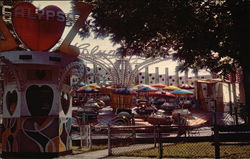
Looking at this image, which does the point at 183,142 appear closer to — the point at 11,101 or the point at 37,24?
the point at 11,101

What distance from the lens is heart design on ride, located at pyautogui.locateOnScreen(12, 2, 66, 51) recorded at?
960 cm

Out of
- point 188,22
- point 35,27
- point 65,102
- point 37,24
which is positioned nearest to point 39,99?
point 65,102

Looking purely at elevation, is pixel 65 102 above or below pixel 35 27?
below

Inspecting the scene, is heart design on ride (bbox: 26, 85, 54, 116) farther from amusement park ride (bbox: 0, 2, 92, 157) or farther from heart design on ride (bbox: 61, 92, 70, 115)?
heart design on ride (bbox: 61, 92, 70, 115)

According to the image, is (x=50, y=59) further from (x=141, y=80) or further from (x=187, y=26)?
(x=141, y=80)

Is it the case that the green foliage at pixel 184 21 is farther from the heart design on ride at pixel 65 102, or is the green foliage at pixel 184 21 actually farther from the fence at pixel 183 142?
the heart design on ride at pixel 65 102

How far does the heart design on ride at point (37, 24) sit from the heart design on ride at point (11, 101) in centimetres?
177

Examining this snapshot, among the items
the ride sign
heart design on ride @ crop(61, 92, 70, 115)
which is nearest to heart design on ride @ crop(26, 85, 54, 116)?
heart design on ride @ crop(61, 92, 70, 115)

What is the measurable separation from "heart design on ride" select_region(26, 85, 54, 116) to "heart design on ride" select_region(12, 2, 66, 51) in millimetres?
1456

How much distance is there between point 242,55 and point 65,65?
8.26m

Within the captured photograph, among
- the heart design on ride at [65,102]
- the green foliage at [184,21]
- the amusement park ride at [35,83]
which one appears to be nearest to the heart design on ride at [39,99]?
the amusement park ride at [35,83]

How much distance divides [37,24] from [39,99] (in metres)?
2.63

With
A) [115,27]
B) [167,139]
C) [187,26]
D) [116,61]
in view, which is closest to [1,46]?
[115,27]

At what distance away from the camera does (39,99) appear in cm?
973
